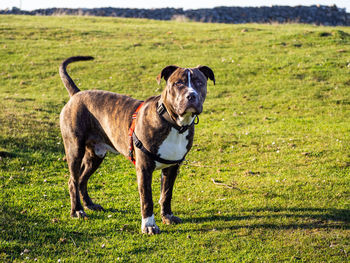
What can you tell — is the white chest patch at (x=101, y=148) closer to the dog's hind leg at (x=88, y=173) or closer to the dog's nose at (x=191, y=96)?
the dog's hind leg at (x=88, y=173)

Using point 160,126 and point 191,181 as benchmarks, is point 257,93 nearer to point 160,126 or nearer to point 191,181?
point 191,181

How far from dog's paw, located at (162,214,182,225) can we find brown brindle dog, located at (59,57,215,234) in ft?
0.05

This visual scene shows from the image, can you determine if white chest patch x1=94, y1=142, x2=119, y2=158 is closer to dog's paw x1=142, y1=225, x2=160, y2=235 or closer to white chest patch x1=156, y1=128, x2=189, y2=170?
white chest patch x1=156, y1=128, x2=189, y2=170

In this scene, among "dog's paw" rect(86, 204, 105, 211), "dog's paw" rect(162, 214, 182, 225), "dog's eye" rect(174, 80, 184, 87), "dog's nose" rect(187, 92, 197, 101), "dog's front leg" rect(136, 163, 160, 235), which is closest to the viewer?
"dog's nose" rect(187, 92, 197, 101)

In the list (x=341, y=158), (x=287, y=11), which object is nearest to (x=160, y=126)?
(x=341, y=158)

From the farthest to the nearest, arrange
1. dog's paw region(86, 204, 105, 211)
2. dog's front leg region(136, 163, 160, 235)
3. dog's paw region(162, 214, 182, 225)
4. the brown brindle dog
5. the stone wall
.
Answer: the stone wall → dog's paw region(86, 204, 105, 211) → dog's paw region(162, 214, 182, 225) → dog's front leg region(136, 163, 160, 235) → the brown brindle dog

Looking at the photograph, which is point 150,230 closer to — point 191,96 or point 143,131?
point 143,131

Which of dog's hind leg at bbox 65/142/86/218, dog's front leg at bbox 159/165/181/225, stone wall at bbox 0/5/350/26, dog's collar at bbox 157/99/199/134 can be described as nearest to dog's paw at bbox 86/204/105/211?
dog's hind leg at bbox 65/142/86/218

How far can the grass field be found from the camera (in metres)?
5.50

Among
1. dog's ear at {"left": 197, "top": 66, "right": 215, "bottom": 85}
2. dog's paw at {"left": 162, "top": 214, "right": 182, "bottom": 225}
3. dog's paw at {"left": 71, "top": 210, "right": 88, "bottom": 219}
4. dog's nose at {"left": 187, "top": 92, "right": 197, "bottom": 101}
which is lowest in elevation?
dog's paw at {"left": 71, "top": 210, "right": 88, "bottom": 219}

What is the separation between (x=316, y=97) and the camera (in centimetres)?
1408

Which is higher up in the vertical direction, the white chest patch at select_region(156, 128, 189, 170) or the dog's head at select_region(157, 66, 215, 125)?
the dog's head at select_region(157, 66, 215, 125)

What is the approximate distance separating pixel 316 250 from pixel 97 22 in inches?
1032

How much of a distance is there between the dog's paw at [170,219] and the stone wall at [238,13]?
95.2ft
